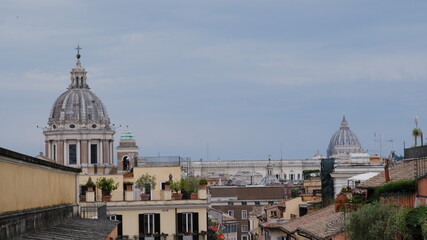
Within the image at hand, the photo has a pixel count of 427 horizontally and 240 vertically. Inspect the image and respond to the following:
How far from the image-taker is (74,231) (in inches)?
846

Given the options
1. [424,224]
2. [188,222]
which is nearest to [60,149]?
[188,222]

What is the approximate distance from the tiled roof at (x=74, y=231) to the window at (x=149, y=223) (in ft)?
76.4

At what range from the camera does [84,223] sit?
25.4 meters

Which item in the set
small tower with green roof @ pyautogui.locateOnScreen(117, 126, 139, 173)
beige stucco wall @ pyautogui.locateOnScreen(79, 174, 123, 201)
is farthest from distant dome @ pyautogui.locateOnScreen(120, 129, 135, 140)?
beige stucco wall @ pyautogui.locateOnScreen(79, 174, 123, 201)

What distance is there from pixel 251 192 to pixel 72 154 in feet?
90.6

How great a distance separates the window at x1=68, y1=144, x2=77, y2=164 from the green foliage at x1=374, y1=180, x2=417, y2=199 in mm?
126046

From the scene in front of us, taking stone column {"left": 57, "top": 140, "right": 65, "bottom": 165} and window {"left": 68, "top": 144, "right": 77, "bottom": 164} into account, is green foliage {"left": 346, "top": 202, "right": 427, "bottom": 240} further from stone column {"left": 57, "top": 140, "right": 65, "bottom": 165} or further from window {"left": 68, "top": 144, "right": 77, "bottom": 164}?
stone column {"left": 57, "top": 140, "right": 65, "bottom": 165}

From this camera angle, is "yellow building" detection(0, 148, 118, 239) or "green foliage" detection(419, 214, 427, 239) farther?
"green foliage" detection(419, 214, 427, 239)

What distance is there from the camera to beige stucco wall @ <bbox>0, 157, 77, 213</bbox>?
16.4 meters

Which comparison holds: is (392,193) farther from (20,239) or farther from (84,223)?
(20,239)

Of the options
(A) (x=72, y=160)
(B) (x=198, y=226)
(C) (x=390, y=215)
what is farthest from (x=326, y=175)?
(A) (x=72, y=160)

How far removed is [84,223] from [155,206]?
2468cm

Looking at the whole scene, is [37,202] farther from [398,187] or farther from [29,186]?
[398,187]

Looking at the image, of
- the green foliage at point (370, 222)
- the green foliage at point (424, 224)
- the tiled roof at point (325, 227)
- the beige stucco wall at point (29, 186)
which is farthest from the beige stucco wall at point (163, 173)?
the green foliage at point (424, 224)
